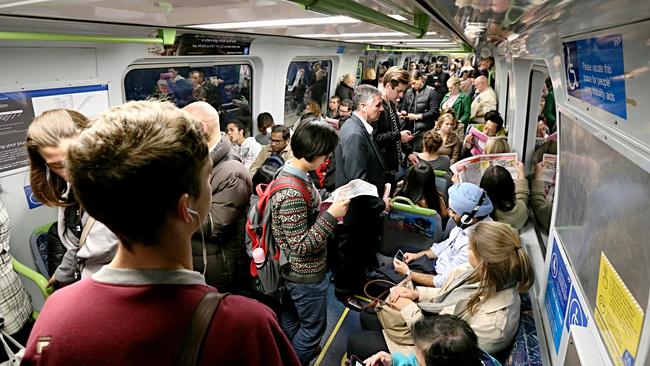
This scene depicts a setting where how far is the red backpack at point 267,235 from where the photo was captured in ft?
8.19

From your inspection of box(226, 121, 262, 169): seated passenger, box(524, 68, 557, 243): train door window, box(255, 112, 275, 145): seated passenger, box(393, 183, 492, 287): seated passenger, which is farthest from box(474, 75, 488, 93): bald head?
box(393, 183, 492, 287): seated passenger

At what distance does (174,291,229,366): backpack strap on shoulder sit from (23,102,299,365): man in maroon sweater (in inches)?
0.5

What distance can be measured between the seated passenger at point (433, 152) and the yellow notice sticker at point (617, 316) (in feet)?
11.0

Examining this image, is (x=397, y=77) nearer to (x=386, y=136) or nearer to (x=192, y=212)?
(x=386, y=136)

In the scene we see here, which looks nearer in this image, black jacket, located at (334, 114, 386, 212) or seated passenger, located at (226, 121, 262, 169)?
black jacket, located at (334, 114, 386, 212)

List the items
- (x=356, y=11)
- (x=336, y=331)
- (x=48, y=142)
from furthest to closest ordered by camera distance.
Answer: (x=336, y=331)
(x=356, y=11)
(x=48, y=142)

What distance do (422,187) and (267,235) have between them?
6.26ft

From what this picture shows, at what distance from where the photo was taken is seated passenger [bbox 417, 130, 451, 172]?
472 centimetres

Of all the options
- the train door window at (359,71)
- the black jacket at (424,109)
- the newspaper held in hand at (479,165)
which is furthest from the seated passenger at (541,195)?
the train door window at (359,71)

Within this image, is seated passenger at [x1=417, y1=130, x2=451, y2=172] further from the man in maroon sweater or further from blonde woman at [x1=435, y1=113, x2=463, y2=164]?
the man in maroon sweater

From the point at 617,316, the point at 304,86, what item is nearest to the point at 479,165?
the point at 617,316

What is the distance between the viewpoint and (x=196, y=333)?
0.83 m

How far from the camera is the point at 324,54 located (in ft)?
27.9

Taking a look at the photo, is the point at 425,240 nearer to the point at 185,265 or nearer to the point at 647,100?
the point at 647,100
